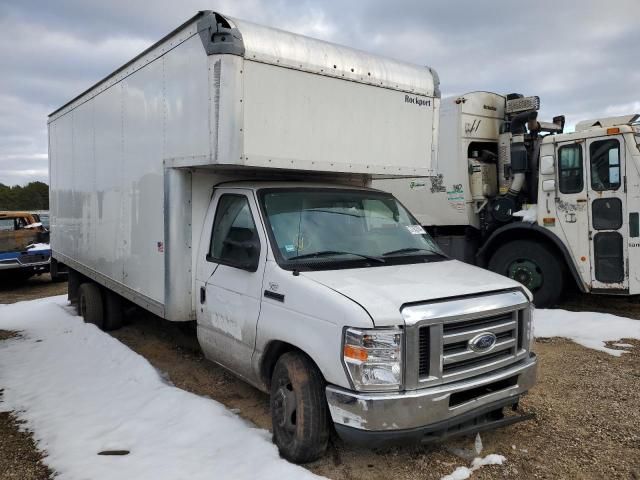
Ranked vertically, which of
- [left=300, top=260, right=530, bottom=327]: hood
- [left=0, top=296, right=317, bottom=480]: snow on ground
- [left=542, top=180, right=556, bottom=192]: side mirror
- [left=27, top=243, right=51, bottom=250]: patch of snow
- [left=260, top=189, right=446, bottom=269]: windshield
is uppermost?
[left=542, top=180, right=556, bottom=192]: side mirror

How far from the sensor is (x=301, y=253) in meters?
4.08

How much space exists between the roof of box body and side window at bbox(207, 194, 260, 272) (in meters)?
1.24

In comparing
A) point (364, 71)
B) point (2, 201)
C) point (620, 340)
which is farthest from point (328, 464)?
point (2, 201)

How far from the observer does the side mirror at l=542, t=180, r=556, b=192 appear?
26.3ft

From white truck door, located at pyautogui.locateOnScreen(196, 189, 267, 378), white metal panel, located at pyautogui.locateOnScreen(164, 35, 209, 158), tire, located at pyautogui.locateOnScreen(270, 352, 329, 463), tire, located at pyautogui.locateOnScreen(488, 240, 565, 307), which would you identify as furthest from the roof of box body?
tire, located at pyautogui.locateOnScreen(488, 240, 565, 307)

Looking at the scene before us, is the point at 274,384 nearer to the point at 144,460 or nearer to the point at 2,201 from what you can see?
the point at 144,460

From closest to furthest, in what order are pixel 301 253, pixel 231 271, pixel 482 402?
pixel 482 402 → pixel 301 253 → pixel 231 271

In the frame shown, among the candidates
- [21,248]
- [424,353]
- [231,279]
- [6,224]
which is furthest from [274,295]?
[6,224]

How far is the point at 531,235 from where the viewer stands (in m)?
8.58

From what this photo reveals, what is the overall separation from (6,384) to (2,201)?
171ft

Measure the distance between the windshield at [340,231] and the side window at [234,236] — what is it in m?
0.19

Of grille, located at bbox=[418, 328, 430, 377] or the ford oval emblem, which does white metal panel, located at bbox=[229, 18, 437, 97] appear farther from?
the ford oval emblem

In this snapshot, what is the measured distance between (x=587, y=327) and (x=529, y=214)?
Result: 6.87 ft

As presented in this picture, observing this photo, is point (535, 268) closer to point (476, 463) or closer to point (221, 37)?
point (476, 463)
